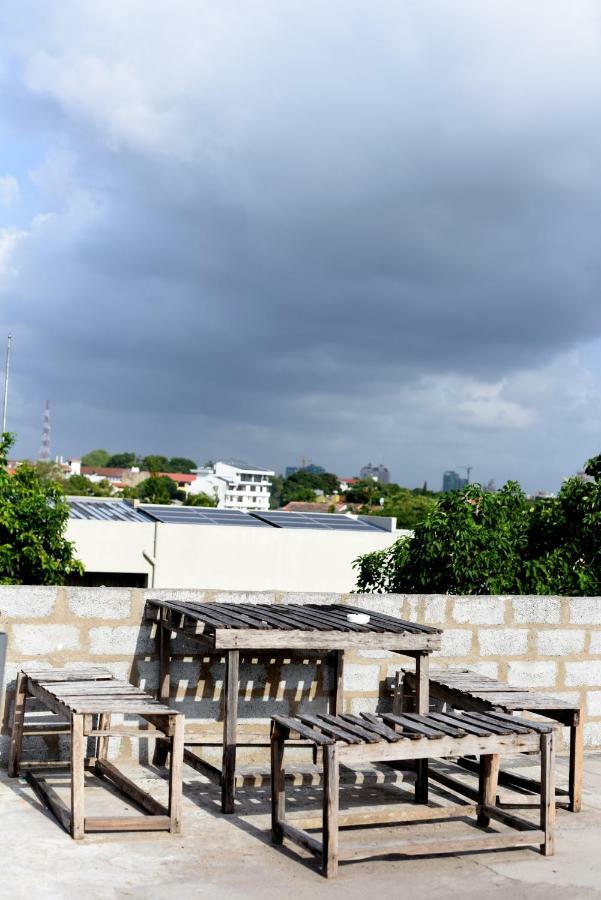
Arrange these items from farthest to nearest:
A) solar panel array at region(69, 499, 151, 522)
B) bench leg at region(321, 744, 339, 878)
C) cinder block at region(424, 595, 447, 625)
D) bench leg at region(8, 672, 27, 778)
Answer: solar panel array at region(69, 499, 151, 522), cinder block at region(424, 595, 447, 625), bench leg at region(8, 672, 27, 778), bench leg at region(321, 744, 339, 878)

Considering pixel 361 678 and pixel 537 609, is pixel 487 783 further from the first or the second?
pixel 537 609

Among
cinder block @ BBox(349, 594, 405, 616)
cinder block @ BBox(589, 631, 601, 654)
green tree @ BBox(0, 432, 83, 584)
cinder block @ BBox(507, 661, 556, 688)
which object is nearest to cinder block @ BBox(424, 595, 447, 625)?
cinder block @ BBox(349, 594, 405, 616)

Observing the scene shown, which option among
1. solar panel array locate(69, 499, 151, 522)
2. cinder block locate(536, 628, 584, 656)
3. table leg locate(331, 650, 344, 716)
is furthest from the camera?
solar panel array locate(69, 499, 151, 522)

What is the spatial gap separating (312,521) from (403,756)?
104 feet

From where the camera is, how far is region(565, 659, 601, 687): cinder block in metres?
8.73

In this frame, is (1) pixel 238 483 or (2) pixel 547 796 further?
(1) pixel 238 483

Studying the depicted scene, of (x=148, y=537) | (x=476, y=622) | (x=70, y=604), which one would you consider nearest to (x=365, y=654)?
(x=476, y=622)

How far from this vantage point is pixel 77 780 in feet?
18.7

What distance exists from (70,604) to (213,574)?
963 inches

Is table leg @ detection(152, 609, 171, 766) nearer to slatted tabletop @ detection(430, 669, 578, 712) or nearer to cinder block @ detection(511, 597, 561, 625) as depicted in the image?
slatted tabletop @ detection(430, 669, 578, 712)

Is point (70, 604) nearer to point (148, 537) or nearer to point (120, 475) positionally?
point (148, 537)

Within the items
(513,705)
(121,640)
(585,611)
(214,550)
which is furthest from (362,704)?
(214,550)

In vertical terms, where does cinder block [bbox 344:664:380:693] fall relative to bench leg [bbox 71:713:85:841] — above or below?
above

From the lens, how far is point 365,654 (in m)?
8.05
